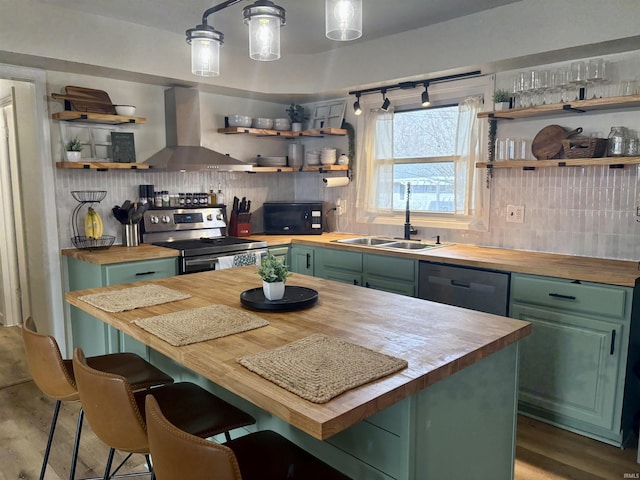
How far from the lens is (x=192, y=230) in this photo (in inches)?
166

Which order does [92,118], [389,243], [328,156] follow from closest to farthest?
[92,118]
[389,243]
[328,156]

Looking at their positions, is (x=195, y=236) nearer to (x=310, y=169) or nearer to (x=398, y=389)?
(x=310, y=169)

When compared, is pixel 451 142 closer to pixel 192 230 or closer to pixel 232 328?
pixel 192 230

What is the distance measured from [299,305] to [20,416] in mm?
2162

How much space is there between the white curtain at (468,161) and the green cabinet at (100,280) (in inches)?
88.4

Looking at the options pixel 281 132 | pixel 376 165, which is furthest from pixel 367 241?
pixel 281 132

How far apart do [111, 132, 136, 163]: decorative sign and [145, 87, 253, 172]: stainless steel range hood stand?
148mm

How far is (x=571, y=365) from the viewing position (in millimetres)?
2693

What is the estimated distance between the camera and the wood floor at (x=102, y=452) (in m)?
2.37

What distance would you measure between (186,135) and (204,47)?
2.05 meters

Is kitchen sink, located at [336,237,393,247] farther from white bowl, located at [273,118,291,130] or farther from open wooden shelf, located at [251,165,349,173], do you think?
white bowl, located at [273,118,291,130]

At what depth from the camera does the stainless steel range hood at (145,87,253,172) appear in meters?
3.95

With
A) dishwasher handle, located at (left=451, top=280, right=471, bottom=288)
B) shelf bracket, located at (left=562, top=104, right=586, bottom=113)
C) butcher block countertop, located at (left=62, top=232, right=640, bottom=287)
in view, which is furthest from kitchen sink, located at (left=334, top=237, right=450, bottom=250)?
shelf bracket, located at (left=562, top=104, right=586, bottom=113)

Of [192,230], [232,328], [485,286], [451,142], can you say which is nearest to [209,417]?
[232,328]
